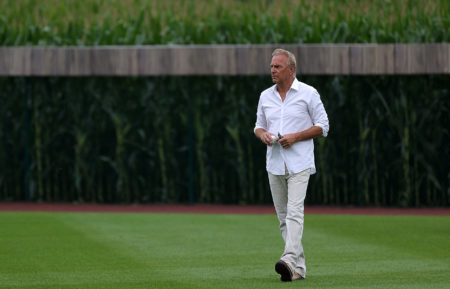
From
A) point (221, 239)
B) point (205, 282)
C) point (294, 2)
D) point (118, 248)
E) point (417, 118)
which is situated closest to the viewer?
point (205, 282)

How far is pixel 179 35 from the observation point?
18.5 m

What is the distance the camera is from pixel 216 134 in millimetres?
17328

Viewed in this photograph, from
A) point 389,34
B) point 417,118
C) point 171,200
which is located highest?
point 389,34

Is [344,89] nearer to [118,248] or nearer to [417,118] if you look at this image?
[417,118]

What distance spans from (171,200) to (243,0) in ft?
16.2

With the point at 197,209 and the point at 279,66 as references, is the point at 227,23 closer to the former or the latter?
the point at 197,209

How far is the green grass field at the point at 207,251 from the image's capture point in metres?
8.70

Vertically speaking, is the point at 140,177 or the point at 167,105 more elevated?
the point at 167,105

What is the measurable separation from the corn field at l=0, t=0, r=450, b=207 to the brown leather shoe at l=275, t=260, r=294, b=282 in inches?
327

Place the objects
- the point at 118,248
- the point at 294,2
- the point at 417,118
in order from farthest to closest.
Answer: the point at 294,2, the point at 417,118, the point at 118,248

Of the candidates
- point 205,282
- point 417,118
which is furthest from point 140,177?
point 205,282

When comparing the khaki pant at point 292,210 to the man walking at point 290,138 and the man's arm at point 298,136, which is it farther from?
the man's arm at point 298,136

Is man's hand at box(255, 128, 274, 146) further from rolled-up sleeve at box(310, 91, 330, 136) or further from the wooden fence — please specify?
the wooden fence

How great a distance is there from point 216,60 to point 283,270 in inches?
330
